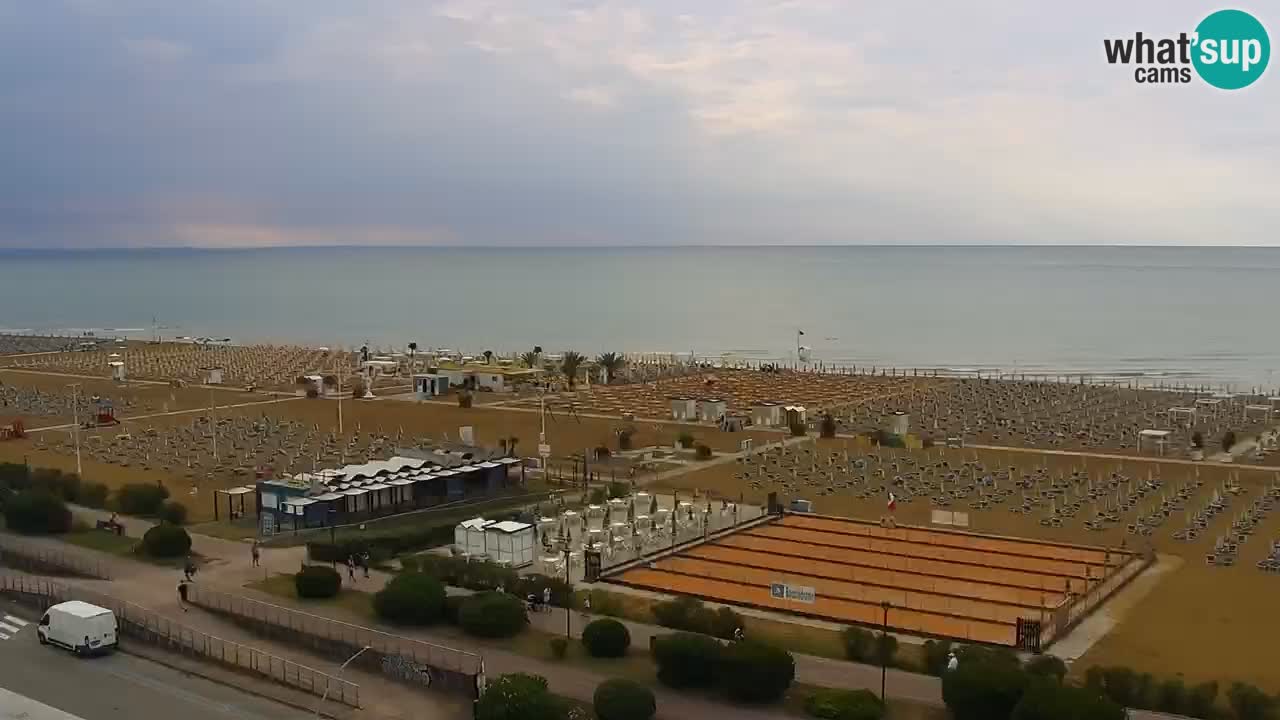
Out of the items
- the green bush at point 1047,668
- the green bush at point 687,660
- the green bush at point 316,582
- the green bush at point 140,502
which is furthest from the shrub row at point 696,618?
the green bush at point 140,502

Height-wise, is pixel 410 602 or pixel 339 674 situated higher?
pixel 410 602

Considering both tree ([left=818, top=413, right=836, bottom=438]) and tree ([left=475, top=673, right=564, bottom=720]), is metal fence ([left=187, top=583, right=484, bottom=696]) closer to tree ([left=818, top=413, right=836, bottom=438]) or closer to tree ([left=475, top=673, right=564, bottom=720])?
tree ([left=475, top=673, right=564, bottom=720])

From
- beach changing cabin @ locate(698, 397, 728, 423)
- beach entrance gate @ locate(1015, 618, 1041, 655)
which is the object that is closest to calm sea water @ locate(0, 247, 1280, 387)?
beach changing cabin @ locate(698, 397, 728, 423)

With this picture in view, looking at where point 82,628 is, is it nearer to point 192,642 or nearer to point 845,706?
point 192,642

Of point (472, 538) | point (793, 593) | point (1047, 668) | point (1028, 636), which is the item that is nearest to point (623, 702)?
point (1047, 668)

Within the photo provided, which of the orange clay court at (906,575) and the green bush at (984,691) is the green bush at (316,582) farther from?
the green bush at (984,691)

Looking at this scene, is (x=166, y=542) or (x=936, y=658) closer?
(x=936, y=658)

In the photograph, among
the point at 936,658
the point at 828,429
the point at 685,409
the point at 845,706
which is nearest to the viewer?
the point at 845,706

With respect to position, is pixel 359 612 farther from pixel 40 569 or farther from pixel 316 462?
pixel 316 462
